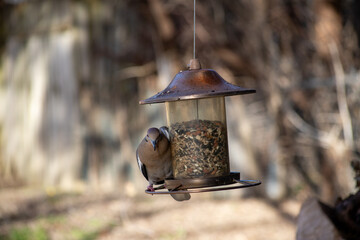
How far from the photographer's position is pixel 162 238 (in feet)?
22.4

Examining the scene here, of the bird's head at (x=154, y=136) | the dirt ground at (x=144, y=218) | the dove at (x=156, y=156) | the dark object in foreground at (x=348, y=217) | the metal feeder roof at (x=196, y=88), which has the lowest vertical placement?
the dirt ground at (x=144, y=218)

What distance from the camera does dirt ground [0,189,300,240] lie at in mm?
6953

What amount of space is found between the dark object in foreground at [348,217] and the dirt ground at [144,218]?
362cm

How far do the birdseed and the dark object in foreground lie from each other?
0.70 metres

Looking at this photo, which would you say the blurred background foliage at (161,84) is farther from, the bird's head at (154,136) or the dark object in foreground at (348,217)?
the bird's head at (154,136)

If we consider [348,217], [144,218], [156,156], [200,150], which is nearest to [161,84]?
[144,218]

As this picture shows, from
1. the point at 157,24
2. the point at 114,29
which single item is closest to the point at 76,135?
the point at 114,29

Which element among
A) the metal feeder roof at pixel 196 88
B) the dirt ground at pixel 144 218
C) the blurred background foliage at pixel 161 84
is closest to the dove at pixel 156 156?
the metal feeder roof at pixel 196 88

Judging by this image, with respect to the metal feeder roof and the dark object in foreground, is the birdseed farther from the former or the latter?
the dark object in foreground

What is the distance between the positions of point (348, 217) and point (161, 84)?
6.11m

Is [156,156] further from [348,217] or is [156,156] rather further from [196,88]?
[348,217]

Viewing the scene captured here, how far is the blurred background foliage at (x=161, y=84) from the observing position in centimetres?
689

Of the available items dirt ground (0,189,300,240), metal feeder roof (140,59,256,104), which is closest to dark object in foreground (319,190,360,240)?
metal feeder roof (140,59,256,104)

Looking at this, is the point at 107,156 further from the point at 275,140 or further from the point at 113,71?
the point at 275,140
